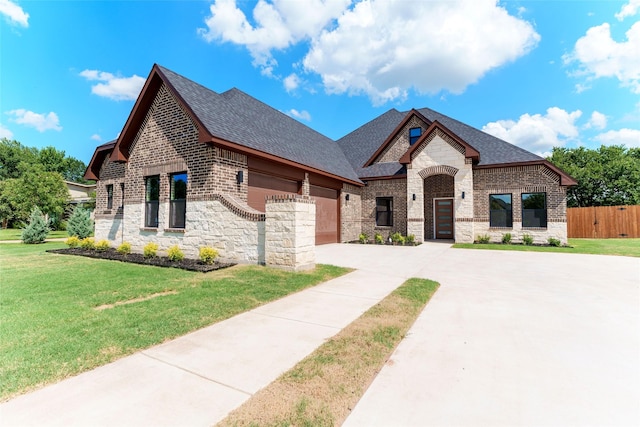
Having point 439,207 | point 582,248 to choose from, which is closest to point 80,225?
point 439,207

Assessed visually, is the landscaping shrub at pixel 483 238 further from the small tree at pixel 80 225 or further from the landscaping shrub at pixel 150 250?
the small tree at pixel 80 225

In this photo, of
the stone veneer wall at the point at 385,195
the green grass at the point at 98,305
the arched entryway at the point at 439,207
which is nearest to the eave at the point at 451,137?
the stone veneer wall at the point at 385,195

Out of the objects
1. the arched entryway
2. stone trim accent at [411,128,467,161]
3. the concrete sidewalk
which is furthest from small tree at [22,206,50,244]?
the arched entryway

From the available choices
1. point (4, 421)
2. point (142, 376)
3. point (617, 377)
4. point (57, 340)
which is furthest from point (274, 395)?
point (617, 377)

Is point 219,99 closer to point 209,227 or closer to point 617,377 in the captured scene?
point 209,227

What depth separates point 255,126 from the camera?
1231 centimetres

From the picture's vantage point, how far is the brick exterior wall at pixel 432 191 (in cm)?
1762

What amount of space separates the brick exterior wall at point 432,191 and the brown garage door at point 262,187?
10144mm

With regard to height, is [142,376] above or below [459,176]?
below

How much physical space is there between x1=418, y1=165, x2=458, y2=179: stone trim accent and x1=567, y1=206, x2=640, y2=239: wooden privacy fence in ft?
39.0

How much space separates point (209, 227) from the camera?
29.5 ft

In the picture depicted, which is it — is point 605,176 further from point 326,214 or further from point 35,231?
point 35,231

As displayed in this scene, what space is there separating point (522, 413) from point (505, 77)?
15375 mm

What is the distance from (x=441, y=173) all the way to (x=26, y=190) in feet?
109
